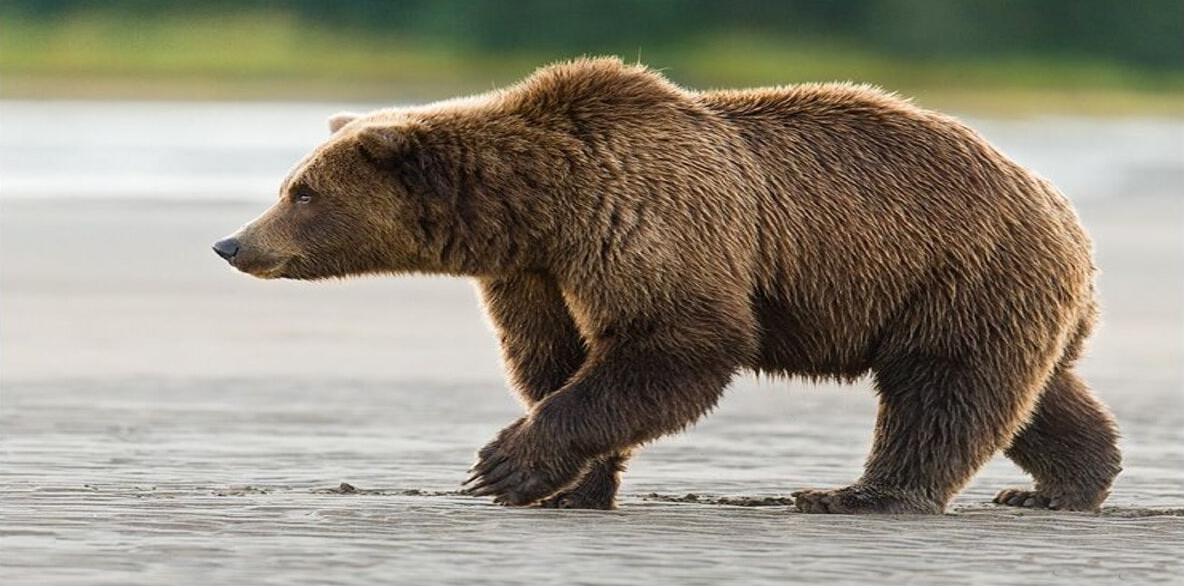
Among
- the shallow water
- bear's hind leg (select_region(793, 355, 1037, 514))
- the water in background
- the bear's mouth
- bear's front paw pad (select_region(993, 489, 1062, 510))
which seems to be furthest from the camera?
the water in background

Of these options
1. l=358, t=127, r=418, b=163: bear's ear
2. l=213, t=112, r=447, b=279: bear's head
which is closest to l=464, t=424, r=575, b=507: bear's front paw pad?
l=213, t=112, r=447, b=279: bear's head

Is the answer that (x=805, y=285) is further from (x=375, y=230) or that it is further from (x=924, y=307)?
(x=375, y=230)

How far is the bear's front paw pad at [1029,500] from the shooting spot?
24.8 feet

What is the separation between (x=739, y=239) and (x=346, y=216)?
3.77 feet

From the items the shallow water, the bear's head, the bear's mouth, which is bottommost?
the shallow water

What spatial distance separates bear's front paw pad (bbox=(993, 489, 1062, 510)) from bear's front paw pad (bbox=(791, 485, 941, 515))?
0.52 m

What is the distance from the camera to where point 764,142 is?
7.29 meters

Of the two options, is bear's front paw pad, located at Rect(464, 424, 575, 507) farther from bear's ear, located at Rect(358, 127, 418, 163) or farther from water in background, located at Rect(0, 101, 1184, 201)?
water in background, located at Rect(0, 101, 1184, 201)

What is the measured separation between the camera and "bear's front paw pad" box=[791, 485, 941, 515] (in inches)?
278

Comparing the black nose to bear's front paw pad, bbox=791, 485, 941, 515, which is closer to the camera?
bear's front paw pad, bbox=791, 485, 941, 515

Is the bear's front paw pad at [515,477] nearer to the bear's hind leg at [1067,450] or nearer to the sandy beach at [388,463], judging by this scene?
the sandy beach at [388,463]

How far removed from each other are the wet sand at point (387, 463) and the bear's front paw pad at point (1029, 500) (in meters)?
0.10

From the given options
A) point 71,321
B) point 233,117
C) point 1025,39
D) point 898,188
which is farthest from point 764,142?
point 1025,39

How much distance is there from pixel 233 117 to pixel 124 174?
12.3 metres
